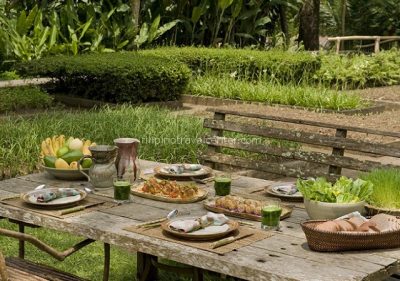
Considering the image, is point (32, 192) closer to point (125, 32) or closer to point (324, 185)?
point (324, 185)

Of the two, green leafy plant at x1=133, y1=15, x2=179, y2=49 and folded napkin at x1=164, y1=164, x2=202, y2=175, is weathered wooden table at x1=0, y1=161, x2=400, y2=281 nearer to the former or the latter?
folded napkin at x1=164, y1=164, x2=202, y2=175

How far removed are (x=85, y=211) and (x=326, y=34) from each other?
94.2 ft

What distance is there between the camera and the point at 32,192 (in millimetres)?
4410

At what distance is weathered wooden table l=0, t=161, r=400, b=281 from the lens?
338 cm

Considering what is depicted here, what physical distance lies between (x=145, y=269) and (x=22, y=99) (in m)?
6.62

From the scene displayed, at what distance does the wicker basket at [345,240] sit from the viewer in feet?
11.7

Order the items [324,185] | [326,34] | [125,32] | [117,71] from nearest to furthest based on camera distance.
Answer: [324,185], [117,71], [125,32], [326,34]

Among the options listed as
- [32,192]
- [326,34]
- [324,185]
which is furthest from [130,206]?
[326,34]

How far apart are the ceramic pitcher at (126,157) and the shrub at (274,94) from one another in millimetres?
7455

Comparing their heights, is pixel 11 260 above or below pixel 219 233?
below

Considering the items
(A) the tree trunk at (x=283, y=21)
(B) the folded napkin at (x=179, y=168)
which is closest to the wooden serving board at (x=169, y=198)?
(B) the folded napkin at (x=179, y=168)

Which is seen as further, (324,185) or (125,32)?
(125,32)

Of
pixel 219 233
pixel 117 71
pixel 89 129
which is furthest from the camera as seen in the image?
pixel 117 71

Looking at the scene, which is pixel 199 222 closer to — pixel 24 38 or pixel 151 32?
pixel 24 38
